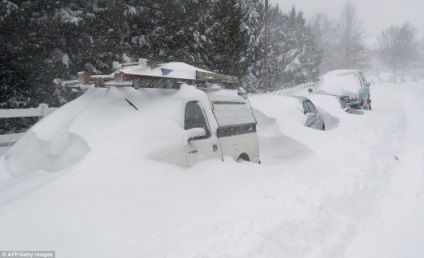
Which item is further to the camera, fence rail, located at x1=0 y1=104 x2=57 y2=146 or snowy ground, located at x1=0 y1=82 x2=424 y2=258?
fence rail, located at x1=0 y1=104 x2=57 y2=146

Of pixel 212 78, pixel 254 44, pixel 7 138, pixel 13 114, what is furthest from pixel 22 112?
pixel 254 44

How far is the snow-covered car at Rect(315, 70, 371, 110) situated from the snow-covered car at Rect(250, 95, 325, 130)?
204 inches

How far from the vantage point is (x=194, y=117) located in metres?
5.43

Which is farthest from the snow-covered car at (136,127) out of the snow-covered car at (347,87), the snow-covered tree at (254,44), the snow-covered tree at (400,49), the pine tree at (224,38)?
the snow-covered tree at (400,49)

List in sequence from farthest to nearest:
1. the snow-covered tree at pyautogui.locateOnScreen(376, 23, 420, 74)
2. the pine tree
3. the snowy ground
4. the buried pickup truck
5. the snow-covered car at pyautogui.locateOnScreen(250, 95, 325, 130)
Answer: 1. the snow-covered tree at pyautogui.locateOnScreen(376, 23, 420, 74)
2. the pine tree
3. the snow-covered car at pyautogui.locateOnScreen(250, 95, 325, 130)
4. the buried pickup truck
5. the snowy ground

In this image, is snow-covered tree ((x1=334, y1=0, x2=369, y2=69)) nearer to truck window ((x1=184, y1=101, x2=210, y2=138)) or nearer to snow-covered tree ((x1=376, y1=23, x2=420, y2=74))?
snow-covered tree ((x1=376, y1=23, x2=420, y2=74))

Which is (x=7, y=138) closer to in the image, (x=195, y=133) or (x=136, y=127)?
(x=136, y=127)

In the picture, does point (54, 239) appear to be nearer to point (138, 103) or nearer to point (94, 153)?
point (94, 153)

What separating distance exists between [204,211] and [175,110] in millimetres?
1632

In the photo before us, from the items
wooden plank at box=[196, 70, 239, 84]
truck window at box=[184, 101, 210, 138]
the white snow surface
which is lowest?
truck window at box=[184, 101, 210, 138]

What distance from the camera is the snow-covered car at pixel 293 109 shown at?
10.6m

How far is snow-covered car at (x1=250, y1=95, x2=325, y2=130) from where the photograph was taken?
1055 cm

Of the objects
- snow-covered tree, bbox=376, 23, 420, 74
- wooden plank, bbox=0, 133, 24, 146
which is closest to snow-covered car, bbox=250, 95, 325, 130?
wooden plank, bbox=0, 133, 24, 146

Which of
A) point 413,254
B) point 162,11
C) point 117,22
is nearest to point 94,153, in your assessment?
point 413,254
